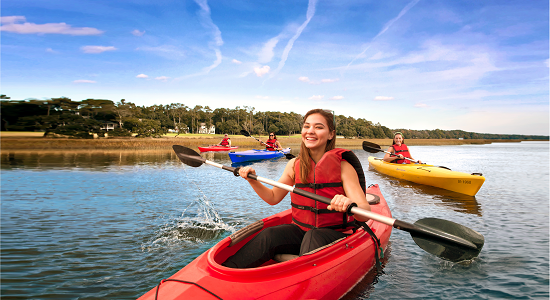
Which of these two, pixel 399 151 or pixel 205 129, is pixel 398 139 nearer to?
pixel 399 151

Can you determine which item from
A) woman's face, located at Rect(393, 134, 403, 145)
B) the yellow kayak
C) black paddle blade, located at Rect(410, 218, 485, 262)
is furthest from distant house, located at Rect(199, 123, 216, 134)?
black paddle blade, located at Rect(410, 218, 485, 262)

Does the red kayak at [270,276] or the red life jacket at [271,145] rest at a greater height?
the red life jacket at [271,145]

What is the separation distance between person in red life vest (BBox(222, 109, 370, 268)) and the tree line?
3.26ft

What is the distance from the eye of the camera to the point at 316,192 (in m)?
2.74

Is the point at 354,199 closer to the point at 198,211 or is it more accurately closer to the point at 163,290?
the point at 163,290

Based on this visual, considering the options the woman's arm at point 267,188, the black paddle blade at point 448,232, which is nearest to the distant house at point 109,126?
the woman's arm at point 267,188

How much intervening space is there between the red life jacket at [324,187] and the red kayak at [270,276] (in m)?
0.24

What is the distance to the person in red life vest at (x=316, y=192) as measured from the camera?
8.49 feet

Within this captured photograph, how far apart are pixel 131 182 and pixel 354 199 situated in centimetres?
952

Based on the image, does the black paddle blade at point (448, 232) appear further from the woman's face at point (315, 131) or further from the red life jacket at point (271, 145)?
the red life jacket at point (271, 145)

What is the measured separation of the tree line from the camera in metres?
23.6

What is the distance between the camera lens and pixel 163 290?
6.89ft

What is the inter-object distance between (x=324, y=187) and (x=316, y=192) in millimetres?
87

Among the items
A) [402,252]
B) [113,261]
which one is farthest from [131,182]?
[402,252]
